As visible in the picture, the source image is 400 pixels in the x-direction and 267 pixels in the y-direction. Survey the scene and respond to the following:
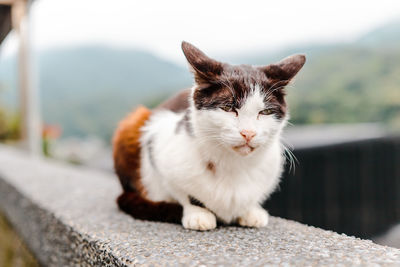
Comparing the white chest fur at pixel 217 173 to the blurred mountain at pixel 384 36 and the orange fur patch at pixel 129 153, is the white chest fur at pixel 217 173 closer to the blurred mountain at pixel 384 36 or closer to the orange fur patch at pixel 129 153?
the orange fur patch at pixel 129 153

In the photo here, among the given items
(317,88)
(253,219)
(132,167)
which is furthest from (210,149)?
(317,88)

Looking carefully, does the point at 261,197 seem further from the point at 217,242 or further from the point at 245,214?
the point at 217,242

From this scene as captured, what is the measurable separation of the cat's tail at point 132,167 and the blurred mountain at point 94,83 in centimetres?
722

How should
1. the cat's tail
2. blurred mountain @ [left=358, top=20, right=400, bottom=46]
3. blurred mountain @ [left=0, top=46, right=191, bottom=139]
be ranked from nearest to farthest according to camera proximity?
the cat's tail, blurred mountain @ [left=358, top=20, right=400, bottom=46], blurred mountain @ [left=0, top=46, right=191, bottom=139]

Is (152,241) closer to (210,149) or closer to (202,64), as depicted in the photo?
(210,149)

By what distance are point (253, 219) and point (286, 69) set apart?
0.49 meters

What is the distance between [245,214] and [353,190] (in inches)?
109

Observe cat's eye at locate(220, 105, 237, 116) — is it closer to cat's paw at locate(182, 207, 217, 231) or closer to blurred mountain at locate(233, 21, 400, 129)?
cat's paw at locate(182, 207, 217, 231)

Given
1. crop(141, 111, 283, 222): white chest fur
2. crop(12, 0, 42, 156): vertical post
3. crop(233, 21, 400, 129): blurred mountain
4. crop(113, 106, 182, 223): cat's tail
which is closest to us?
crop(141, 111, 283, 222): white chest fur

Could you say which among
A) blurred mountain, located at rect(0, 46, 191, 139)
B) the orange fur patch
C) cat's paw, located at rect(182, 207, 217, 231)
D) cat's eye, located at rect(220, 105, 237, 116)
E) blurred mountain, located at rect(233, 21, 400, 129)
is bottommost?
blurred mountain, located at rect(0, 46, 191, 139)

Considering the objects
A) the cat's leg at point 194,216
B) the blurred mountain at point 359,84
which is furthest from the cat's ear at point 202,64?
the blurred mountain at point 359,84

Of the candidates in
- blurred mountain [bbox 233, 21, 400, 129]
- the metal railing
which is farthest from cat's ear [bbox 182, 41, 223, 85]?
blurred mountain [bbox 233, 21, 400, 129]

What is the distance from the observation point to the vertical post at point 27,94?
15.9 feet

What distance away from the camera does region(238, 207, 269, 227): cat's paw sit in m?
1.27
